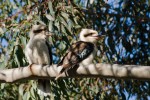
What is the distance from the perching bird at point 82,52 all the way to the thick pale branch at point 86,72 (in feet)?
0.24

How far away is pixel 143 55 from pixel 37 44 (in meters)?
1.07

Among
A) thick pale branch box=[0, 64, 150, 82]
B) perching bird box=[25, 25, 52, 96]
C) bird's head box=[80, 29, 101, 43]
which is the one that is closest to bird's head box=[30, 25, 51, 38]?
perching bird box=[25, 25, 52, 96]

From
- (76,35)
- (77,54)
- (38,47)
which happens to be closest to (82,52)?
(77,54)

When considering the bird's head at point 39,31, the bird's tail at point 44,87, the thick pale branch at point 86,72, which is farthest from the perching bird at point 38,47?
the thick pale branch at point 86,72

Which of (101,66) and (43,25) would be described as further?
(43,25)

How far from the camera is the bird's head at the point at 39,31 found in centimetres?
346

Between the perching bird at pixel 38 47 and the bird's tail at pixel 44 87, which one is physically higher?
the perching bird at pixel 38 47

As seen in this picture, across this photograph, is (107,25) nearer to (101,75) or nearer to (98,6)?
(98,6)

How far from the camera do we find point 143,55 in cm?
417

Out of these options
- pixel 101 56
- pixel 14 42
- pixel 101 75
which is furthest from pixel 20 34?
pixel 101 75

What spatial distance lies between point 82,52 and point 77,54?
0.06 metres

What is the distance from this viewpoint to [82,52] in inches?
118

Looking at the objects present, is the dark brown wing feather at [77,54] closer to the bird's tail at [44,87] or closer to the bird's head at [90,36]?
the bird's head at [90,36]

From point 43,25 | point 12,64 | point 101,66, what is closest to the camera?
point 101,66
